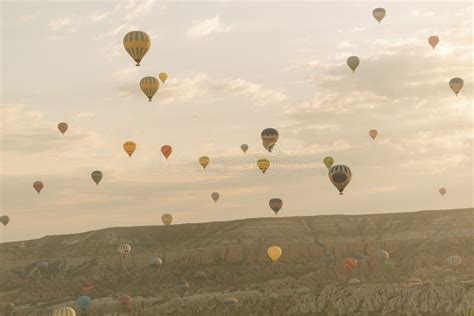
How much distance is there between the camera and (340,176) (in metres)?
86.1

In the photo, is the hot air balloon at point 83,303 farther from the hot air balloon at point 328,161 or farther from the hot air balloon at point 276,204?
the hot air balloon at point 328,161

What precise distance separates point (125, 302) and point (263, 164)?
24.0 meters

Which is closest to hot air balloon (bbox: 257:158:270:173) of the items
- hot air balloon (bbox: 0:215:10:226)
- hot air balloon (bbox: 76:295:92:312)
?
hot air balloon (bbox: 76:295:92:312)

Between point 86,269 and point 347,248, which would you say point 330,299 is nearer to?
point 347,248

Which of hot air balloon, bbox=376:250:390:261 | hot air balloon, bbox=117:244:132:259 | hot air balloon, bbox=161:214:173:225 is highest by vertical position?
hot air balloon, bbox=161:214:173:225

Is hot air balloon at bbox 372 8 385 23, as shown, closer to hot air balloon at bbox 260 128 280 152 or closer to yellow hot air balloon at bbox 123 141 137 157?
hot air balloon at bbox 260 128 280 152

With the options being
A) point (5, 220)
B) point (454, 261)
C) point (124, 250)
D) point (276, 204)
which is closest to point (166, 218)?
point (124, 250)

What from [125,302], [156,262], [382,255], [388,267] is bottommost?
[125,302]

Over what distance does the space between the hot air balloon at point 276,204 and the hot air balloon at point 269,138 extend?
20287 millimetres

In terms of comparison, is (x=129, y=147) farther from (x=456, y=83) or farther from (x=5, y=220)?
(x=5, y=220)

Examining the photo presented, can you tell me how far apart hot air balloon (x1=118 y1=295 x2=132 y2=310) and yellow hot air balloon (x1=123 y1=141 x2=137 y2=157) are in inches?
736

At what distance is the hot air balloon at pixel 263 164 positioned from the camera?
96.4m

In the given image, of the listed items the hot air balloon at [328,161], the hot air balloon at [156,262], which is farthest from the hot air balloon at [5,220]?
the hot air balloon at [328,161]

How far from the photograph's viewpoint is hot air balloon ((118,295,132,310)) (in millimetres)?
99188
